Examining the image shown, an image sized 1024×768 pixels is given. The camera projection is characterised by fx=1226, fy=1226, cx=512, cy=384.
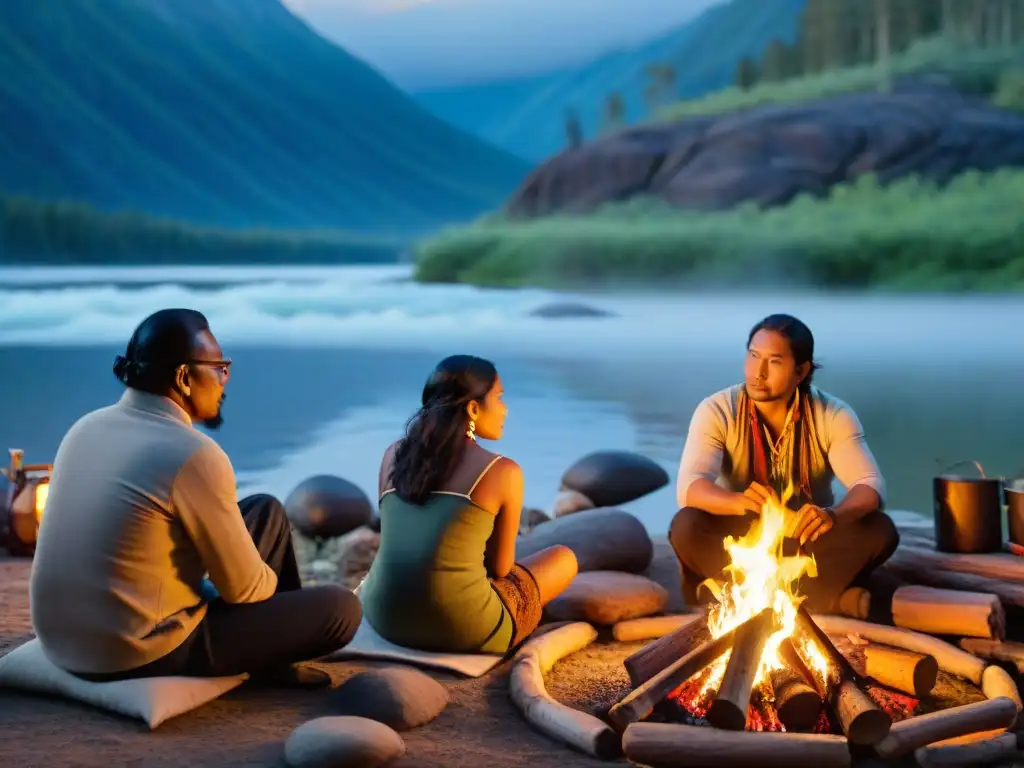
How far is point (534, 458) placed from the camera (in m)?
7.14

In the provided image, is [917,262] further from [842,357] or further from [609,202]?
[609,202]

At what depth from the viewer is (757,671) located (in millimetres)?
2635

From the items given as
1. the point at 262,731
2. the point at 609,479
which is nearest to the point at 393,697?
the point at 262,731

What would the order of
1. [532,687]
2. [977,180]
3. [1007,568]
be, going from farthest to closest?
[977,180] → [1007,568] → [532,687]

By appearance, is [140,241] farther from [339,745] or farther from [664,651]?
[339,745]

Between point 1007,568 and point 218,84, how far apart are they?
1224 centimetres

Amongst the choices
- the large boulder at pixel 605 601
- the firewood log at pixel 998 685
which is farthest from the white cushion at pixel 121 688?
the firewood log at pixel 998 685

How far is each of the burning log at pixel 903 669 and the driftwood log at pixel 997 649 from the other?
1.34 ft

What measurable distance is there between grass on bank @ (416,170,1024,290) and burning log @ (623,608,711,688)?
10780 millimetres

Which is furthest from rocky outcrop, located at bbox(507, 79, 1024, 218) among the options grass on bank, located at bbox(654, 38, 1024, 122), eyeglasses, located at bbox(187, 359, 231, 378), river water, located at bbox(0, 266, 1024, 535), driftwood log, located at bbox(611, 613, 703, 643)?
eyeglasses, located at bbox(187, 359, 231, 378)

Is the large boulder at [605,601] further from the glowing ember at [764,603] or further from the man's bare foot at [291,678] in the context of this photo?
the man's bare foot at [291,678]

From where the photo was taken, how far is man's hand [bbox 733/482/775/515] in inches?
131

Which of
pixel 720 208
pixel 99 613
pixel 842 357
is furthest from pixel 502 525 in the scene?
pixel 720 208

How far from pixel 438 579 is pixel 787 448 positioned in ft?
3.81
